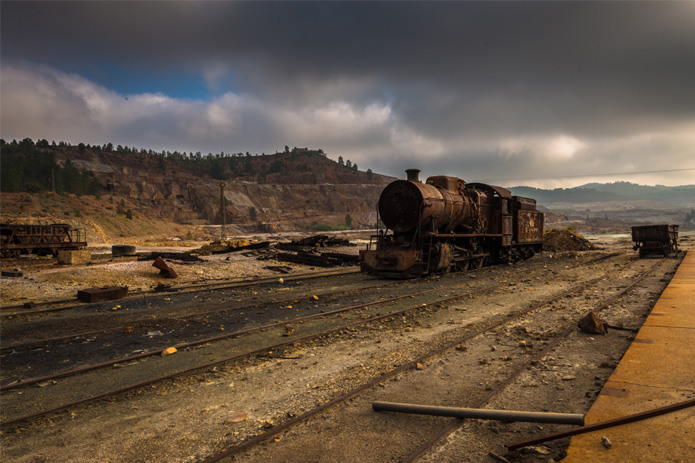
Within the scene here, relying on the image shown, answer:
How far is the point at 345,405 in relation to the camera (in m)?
4.32

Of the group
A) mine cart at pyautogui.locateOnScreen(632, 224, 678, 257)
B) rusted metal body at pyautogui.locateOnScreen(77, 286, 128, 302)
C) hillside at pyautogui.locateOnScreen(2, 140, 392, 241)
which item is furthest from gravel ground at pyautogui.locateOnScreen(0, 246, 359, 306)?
hillside at pyautogui.locateOnScreen(2, 140, 392, 241)

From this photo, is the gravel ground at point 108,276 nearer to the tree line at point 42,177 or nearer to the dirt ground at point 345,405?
the dirt ground at point 345,405

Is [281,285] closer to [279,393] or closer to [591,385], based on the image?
[279,393]

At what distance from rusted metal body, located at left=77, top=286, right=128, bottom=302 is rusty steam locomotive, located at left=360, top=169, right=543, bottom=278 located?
8.00 m

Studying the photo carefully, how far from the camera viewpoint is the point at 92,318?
29.3ft

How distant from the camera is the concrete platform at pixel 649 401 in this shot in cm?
283

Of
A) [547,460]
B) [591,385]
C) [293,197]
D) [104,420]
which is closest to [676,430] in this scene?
[547,460]

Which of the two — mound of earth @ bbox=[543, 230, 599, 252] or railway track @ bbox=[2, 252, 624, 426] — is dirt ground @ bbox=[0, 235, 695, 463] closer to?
railway track @ bbox=[2, 252, 624, 426]

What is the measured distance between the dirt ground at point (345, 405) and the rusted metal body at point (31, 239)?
23248mm

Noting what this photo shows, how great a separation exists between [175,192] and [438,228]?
116338 mm

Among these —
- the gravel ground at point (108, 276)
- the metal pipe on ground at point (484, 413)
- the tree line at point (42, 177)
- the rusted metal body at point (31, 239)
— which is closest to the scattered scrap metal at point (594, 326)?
the metal pipe on ground at point (484, 413)

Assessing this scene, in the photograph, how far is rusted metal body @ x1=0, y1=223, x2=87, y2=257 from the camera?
22.6m

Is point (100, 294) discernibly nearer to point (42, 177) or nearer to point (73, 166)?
point (42, 177)

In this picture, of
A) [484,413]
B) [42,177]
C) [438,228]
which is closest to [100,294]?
[484,413]
